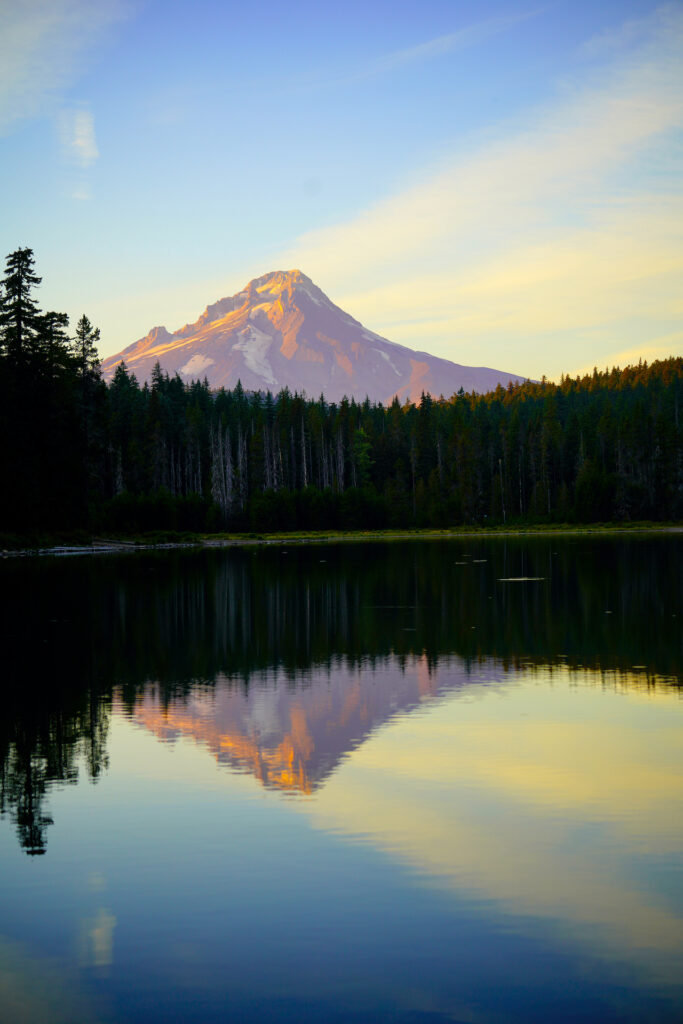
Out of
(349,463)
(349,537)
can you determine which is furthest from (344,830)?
(349,463)

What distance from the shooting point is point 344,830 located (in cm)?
1093

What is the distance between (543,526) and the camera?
438ft

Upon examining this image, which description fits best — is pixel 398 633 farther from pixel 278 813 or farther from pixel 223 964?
pixel 223 964

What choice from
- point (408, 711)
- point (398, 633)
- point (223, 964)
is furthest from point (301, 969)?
point (398, 633)

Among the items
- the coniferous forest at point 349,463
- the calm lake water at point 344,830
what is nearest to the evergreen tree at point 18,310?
the coniferous forest at point 349,463

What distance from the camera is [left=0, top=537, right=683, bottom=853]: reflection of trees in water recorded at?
16734mm

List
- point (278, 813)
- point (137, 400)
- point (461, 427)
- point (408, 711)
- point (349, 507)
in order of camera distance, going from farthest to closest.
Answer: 1. point (461, 427)
2. point (137, 400)
3. point (349, 507)
4. point (408, 711)
5. point (278, 813)

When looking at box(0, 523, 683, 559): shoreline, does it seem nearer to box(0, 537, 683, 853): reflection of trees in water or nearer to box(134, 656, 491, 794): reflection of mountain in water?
box(0, 537, 683, 853): reflection of trees in water

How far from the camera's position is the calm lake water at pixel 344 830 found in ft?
24.6

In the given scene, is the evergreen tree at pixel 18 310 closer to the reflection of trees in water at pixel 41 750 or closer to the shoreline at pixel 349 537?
the shoreline at pixel 349 537

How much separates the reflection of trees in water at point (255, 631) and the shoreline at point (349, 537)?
113 feet

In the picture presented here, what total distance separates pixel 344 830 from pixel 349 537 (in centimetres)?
11307

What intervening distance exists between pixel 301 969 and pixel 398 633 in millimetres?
19826

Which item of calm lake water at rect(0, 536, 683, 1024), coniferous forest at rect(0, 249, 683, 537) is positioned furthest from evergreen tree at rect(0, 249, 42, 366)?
calm lake water at rect(0, 536, 683, 1024)
